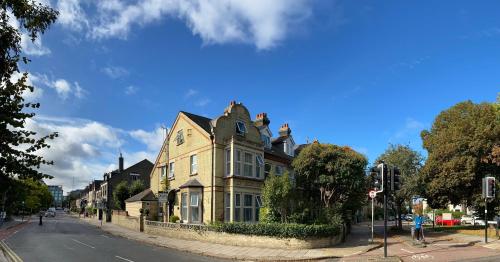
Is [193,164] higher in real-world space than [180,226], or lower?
higher

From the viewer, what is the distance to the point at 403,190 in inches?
1350

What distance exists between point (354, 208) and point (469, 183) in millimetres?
9752

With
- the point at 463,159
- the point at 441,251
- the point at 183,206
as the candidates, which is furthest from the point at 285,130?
the point at 441,251

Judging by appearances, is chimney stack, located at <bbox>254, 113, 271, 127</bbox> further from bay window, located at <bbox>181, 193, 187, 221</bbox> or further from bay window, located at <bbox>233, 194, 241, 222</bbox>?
bay window, located at <bbox>181, 193, 187, 221</bbox>

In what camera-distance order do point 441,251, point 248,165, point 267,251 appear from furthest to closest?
point 248,165, point 267,251, point 441,251

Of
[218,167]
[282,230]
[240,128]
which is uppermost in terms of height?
[240,128]

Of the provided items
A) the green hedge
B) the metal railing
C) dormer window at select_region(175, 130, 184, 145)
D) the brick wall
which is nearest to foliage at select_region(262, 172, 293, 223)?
the green hedge

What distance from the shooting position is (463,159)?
33781 mm

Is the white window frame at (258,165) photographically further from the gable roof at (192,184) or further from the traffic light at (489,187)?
the traffic light at (489,187)

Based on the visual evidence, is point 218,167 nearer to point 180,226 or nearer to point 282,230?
point 180,226

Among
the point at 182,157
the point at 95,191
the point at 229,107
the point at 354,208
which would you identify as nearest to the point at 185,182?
the point at 182,157

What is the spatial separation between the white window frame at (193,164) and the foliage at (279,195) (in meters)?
9.28

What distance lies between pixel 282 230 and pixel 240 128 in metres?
12.8

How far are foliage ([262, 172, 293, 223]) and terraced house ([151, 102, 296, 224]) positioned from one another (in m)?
5.74
